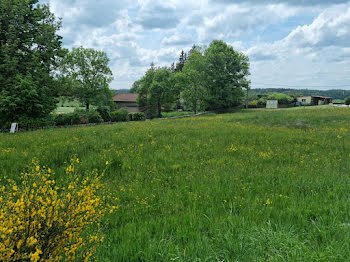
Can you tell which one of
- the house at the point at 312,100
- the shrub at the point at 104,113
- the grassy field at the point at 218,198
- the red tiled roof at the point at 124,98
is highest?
the red tiled roof at the point at 124,98

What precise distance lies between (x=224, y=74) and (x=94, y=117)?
25.4 metres

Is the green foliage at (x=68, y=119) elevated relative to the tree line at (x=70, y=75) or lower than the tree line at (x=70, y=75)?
lower

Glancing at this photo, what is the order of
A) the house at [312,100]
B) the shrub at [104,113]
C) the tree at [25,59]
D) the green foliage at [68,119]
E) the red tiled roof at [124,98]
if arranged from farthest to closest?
the house at [312,100], the red tiled roof at [124,98], the shrub at [104,113], the green foliage at [68,119], the tree at [25,59]

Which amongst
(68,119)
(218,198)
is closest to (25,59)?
(68,119)

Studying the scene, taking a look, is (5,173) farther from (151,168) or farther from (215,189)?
(215,189)

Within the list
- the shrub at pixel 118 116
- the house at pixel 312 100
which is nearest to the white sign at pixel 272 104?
the house at pixel 312 100

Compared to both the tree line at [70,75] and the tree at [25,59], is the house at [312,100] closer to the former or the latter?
the tree line at [70,75]

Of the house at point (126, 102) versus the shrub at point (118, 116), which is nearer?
the shrub at point (118, 116)

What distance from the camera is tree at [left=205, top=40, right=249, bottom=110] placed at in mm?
40844

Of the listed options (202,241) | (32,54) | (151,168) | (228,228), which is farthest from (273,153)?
(32,54)

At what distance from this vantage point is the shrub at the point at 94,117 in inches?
1231

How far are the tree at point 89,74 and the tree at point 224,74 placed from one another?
22.1 meters

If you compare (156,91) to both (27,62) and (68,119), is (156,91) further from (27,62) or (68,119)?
(27,62)

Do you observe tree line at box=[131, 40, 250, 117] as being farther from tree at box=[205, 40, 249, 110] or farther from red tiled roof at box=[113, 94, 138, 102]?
red tiled roof at box=[113, 94, 138, 102]
